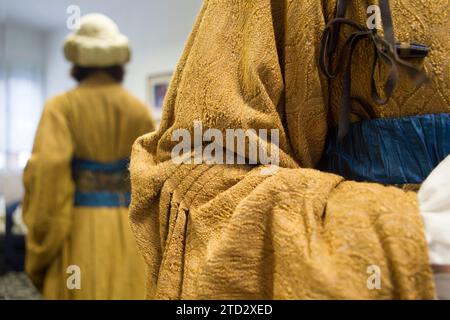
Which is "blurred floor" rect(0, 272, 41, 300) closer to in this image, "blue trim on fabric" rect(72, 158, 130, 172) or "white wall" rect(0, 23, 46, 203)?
"white wall" rect(0, 23, 46, 203)

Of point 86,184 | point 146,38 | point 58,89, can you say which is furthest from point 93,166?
point 146,38

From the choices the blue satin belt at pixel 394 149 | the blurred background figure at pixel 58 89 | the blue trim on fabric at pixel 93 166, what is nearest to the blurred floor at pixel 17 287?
the blurred background figure at pixel 58 89

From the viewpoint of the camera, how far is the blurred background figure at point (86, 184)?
2.76 feet

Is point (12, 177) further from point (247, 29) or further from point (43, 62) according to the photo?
point (247, 29)

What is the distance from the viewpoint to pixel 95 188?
1.09 metres

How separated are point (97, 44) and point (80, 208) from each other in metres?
0.44

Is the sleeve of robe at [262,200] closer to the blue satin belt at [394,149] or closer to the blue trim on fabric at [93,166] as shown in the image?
the blue satin belt at [394,149]

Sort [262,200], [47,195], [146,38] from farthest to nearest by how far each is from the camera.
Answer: [47,195] → [146,38] → [262,200]

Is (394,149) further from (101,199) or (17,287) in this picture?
(101,199)

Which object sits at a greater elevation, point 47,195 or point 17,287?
point 47,195

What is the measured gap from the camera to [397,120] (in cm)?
40

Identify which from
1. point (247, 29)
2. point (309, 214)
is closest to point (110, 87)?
point (247, 29)

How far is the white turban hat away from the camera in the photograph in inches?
26.4

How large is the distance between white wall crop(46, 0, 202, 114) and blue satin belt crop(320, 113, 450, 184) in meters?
0.25
